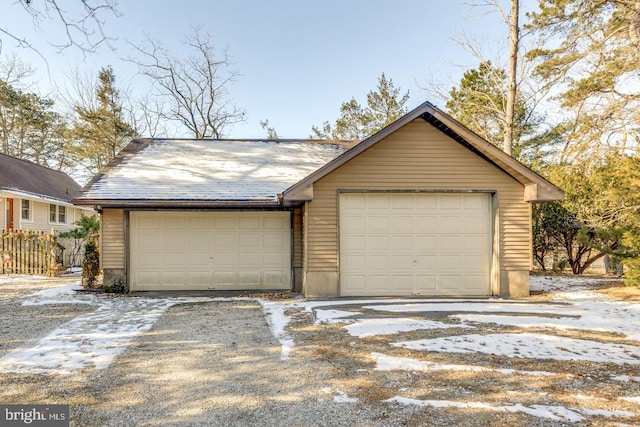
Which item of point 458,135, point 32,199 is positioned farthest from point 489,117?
point 32,199

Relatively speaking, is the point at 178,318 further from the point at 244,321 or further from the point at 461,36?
the point at 461,36

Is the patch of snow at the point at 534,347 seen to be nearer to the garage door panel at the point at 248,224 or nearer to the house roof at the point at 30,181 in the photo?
the garage door panel at the point at 248,224

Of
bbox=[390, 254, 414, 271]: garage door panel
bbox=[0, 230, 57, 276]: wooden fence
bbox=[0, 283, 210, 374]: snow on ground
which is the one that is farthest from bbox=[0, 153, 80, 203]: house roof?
bbox=[390, 254, 414, 271]: garage door panel

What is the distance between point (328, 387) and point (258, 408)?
0.82 m

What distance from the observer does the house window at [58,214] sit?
802 inches

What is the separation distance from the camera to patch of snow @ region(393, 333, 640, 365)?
489 centimetres

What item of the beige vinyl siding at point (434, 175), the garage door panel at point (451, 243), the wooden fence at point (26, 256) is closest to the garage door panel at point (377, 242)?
the beige vinyl siding at point (434, 175)

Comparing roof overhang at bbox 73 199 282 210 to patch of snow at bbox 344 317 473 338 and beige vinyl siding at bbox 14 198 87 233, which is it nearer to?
patch of snow at bbox 344 317 473 338

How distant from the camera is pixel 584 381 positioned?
4.09 m

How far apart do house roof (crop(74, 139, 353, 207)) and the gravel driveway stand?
3.59 meters

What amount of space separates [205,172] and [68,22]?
700cm

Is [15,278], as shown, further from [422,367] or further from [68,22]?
[422,367]

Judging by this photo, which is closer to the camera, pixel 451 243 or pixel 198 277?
pixel 451 243

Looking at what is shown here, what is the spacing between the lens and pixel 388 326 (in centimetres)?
631
